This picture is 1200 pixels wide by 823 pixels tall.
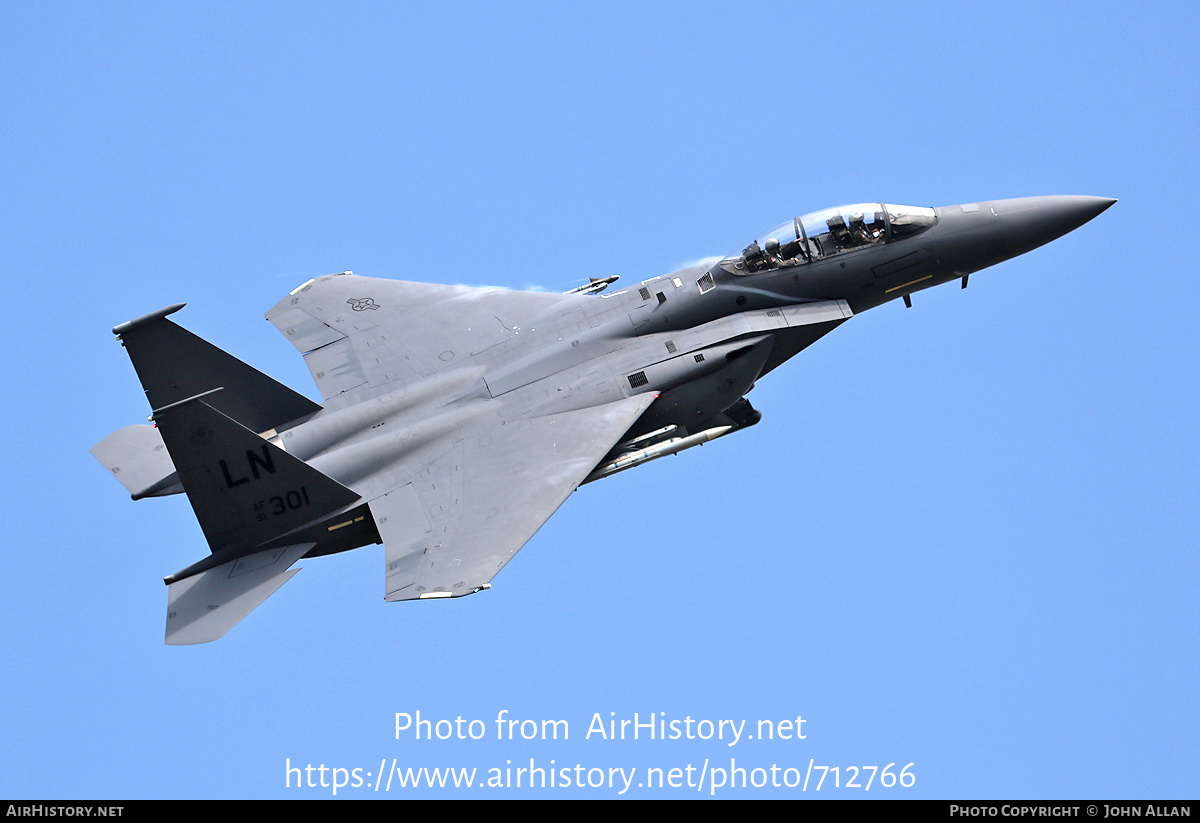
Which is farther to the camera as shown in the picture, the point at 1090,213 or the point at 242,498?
the point at 1090,213

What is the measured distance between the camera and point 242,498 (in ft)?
65.9

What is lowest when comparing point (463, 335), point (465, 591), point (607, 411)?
point (465, 591)

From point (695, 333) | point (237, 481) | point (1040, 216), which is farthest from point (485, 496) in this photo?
point (1040, 216)

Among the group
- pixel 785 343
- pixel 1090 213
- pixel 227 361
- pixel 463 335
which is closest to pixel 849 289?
pixel 785 343

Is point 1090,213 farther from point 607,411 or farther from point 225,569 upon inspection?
point 225,569

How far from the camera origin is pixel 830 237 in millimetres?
22109

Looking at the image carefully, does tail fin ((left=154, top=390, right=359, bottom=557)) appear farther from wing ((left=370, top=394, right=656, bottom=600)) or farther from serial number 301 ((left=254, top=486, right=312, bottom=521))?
wing ((left=370, top=394, right=656, bottom=600))

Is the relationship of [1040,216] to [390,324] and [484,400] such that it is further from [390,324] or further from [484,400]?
[390,324]

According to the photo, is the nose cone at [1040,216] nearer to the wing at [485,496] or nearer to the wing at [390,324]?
the wing at [485,496]

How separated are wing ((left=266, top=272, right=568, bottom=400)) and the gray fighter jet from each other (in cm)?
5

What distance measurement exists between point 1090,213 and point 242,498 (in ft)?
43.1

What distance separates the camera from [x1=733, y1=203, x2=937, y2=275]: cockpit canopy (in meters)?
22.0

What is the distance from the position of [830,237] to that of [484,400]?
5676 mm

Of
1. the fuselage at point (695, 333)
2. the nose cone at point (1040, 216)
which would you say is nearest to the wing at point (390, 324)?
the fuselage at point (695, 333)
